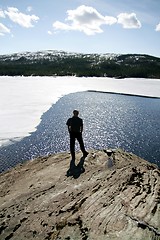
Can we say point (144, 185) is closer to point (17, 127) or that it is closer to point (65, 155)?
point (65, 155)

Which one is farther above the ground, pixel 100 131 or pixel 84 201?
pixel 84 201

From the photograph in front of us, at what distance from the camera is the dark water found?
29675 mm

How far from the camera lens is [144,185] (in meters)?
12.7

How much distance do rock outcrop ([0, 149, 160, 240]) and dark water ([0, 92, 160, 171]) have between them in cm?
1193

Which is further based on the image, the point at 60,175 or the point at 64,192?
the point at 60,175

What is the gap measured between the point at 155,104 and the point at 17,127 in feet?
117

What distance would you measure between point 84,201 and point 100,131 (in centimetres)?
2814

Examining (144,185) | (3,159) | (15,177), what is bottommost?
(3,159)

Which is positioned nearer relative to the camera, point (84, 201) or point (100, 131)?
point (84, 201)

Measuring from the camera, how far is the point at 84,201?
11148 mm

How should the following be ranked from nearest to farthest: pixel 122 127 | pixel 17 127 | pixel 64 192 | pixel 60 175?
pixel 64 192
pixel 60 175
pixel 17 127
pixel 122 127

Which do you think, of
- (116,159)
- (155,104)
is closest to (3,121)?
(116,159)

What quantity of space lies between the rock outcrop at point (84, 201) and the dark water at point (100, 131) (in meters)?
11.9

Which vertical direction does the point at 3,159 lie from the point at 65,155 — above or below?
below
